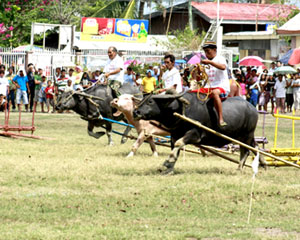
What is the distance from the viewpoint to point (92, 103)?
1620cm

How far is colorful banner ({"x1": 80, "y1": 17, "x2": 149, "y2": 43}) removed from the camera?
43.7 m

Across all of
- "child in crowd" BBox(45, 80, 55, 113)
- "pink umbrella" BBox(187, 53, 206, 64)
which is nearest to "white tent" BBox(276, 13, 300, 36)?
"pink umbrella" BBox(187, 53, 206, 64)

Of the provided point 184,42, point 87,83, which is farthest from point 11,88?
point 184,42

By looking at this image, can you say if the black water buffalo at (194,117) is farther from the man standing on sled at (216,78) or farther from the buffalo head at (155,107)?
the man standing on sled at (216,78)

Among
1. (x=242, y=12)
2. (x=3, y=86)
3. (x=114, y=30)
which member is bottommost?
(x=3, y=86)

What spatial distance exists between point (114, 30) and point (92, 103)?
2863cm

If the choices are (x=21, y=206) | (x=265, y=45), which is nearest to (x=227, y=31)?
(x=265, y=45)

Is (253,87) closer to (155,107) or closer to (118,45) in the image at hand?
(118,45)

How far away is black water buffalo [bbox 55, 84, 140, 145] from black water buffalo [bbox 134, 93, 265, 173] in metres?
4.47

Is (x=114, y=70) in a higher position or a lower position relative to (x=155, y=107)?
higher

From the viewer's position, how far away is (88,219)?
27.1 feet

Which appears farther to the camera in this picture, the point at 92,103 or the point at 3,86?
the point at 3,86

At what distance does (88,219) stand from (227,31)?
1972 inches

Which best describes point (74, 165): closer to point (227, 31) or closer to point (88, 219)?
point (88, 219)
